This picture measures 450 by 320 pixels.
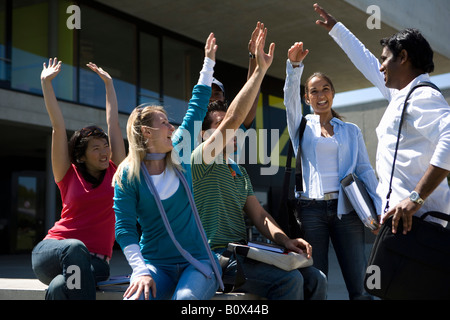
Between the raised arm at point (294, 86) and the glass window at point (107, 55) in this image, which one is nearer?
the raised arm at point (294, 86)

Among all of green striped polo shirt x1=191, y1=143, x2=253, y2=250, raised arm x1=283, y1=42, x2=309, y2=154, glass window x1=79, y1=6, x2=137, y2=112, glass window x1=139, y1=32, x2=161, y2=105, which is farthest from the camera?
glass window x1=139, y1=32, x2=161, y2=105

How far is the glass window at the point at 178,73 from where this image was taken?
45.0 ft

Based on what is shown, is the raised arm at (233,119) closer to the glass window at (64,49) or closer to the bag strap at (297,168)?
the bag strap at (297,168)

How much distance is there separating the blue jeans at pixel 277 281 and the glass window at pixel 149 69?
1052 centimetres

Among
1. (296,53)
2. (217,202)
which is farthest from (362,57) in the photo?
(217,202)

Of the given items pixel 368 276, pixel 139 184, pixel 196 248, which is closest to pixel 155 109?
pixel 139 184

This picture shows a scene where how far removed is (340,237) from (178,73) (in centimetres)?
1130

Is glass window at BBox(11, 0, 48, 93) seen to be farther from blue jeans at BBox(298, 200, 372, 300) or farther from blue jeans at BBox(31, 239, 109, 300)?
blue jeans at BBox(298, 200, 372, 300)

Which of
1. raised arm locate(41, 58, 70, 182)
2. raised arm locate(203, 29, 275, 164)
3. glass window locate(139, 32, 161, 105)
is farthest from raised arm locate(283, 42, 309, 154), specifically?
glass window locate(139, 32, 161, 105)

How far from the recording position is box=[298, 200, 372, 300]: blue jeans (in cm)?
345

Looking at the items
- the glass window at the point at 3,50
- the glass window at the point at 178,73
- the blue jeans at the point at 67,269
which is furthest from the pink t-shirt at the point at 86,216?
the glass window at the point at 178,73

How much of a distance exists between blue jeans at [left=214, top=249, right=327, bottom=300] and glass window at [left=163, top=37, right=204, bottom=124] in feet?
34.9

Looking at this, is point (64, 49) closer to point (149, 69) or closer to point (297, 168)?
point (149, 69)

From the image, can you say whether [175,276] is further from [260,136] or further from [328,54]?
[260,136]
